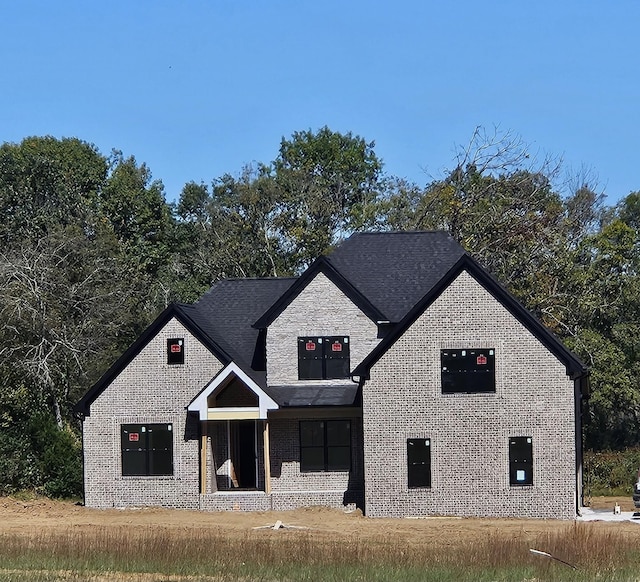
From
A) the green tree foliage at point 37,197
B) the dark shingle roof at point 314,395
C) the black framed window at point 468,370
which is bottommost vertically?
the dark shingle roof at point 314,395

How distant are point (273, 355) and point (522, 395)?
760 cm

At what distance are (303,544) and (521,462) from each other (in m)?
9.72

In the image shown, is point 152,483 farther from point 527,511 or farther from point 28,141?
point 28,141

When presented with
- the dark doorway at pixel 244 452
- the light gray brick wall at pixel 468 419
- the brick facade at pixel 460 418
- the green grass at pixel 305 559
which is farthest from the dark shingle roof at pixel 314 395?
the green grass at pixel 305 559

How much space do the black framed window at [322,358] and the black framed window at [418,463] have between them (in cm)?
376

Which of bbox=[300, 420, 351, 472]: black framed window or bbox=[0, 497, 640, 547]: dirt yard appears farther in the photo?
bbox=[300, 420, 351, 472]: black framed window

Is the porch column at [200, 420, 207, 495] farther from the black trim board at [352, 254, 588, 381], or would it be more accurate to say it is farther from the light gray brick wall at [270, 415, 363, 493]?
the black trim board at [352, 254, 588, 381]

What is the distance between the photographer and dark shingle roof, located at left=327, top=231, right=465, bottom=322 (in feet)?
121

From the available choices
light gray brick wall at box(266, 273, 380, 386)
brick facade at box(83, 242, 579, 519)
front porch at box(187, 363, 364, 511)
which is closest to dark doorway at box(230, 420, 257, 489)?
front porch at box(187, 363, 364, 511)

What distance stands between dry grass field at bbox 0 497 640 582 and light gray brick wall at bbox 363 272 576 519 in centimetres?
71

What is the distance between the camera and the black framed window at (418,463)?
33312 mm

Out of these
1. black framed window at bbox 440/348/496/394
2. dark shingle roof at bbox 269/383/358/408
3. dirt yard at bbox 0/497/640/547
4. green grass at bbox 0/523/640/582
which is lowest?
dirt yard at bbox 0/497/640/547

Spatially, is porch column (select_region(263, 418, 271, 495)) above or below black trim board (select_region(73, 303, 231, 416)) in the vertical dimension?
below

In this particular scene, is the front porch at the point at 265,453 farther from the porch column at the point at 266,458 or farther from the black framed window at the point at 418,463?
the black framed window at the point at 418,463
